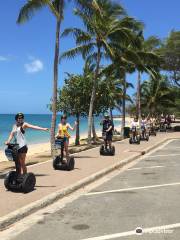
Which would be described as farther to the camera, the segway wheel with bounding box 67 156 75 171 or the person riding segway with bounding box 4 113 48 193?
the segway wheel with bounding box 67 156 75 171

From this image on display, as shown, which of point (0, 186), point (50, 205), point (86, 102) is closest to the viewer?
point (50, 205)

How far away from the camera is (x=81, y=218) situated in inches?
291

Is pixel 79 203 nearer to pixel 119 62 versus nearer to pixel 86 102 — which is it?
pixel 86 102

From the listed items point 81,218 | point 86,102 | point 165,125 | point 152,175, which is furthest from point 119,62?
point 81,218

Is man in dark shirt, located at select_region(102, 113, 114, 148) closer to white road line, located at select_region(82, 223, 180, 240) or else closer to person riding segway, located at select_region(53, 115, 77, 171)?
person riding segway, located at select_region(53, 115, 77, 171)

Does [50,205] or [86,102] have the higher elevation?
[86,102]

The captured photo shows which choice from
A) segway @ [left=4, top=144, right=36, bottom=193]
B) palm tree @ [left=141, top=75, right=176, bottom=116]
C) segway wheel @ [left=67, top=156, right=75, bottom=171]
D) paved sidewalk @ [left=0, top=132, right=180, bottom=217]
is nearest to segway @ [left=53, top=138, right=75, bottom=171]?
segway wheel @ [left=67, top=156, right=75, bottom=171]

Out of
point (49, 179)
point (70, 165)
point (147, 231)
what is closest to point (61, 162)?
point (70, 165)

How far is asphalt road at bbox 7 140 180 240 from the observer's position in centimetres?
642

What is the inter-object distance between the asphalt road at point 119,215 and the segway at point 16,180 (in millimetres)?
1088

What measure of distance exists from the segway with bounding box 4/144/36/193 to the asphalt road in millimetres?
1088

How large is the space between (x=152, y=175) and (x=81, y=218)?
586 cm

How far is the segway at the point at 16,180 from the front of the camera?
9.09 metres

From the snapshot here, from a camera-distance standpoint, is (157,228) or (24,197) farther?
(24,197)
